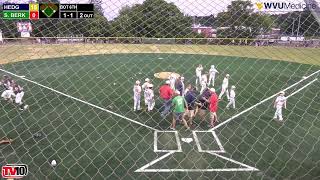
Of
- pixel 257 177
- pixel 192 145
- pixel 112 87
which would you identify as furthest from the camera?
pixel 112 87

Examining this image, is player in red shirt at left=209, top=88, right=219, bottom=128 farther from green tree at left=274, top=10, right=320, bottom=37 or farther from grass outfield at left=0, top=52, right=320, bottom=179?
green tree at left=274, top=10, right=320, bottom=37

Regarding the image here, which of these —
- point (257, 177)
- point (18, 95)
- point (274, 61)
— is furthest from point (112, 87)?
point (274, 61)

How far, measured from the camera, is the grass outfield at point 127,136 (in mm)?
7913

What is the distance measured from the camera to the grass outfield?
791cm

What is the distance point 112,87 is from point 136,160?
7482 mm

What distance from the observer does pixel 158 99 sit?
44.7 feet

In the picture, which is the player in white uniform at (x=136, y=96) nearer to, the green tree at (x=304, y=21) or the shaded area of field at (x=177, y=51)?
the green tree at (x=304, y=21)

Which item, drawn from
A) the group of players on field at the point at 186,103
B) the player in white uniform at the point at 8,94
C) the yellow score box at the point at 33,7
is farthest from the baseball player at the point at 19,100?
the yellow score box at the point at 33,7

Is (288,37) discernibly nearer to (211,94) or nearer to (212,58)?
(211,94)

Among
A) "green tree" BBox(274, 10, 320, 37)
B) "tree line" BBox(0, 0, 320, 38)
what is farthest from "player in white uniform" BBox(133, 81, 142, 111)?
"green tree" BBox(274, 10, 320, 37)
